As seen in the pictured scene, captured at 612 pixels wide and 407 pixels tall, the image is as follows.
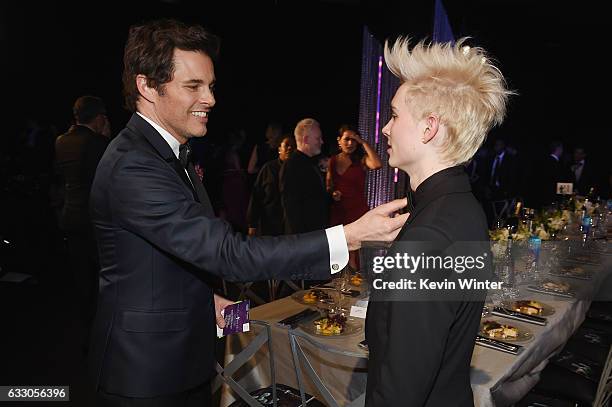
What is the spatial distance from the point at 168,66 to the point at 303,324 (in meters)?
1.21

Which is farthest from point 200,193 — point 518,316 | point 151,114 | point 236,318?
point 518,316

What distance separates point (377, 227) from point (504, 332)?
1116 mm

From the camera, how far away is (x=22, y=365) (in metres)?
3.52

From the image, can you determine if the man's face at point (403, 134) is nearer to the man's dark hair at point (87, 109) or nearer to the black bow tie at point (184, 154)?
the black bow tie at point (184, 154)

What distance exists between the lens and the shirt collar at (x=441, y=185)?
121 cm

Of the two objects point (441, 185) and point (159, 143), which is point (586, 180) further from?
point (159, 143)

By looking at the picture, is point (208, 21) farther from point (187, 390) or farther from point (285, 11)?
point (187, 390)

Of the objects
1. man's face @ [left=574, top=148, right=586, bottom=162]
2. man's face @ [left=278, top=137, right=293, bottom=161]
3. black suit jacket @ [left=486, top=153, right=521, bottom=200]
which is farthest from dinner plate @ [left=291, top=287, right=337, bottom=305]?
man's face @ [left=574, top=148, right=586, bottom=162]

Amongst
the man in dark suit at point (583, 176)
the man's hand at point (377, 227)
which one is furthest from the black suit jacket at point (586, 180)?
the man's hand at point (377, 227)

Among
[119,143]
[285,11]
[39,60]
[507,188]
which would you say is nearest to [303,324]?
[119,143]

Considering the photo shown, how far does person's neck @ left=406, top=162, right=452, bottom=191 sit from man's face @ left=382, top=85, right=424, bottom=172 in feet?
0.07

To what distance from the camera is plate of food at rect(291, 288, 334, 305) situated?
2.35m

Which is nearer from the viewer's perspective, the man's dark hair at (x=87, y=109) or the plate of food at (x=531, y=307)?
the plate of food at (x=531, y=307)

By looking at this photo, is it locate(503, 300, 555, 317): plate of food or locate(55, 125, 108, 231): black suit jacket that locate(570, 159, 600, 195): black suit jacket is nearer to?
locate(503, 300, 555, 317): plate of food
